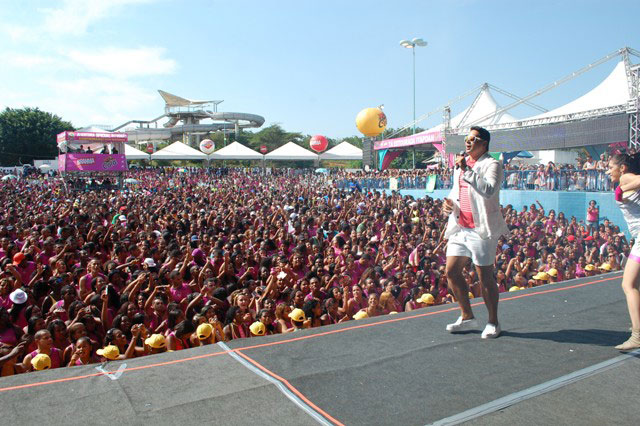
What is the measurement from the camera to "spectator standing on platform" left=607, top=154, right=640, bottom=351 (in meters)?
3.11

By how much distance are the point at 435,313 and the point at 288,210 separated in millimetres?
9726

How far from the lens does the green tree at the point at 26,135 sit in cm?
4809

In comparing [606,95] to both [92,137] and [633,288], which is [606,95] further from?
[92,137]

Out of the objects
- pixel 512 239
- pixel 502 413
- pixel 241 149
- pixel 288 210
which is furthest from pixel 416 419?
pixel 241 149

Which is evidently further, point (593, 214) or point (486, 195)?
point (593, 214)

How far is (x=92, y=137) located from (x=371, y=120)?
1345 centimetres

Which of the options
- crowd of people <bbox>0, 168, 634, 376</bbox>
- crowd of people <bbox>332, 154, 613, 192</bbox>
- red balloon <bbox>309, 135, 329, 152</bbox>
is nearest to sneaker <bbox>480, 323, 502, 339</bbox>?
crowd of people <bbox>0, 168, 634, 376</bbox>

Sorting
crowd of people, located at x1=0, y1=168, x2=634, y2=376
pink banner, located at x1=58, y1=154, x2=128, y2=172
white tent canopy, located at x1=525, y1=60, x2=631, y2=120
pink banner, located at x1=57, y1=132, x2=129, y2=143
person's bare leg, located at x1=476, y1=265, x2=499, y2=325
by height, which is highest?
white tent canopy, located at x1=525, y1=60, x2=631, y2=120

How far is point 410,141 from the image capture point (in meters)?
26.0

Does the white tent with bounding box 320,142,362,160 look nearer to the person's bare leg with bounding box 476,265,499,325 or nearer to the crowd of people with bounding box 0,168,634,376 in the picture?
the crowd of people with bounding box 0,168,634,376

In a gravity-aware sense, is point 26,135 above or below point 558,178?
above

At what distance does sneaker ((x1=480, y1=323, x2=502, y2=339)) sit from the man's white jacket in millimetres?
626

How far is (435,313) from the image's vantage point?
3994 millimetres

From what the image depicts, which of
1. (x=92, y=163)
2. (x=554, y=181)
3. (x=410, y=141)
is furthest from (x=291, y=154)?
(x=554, y=181)
